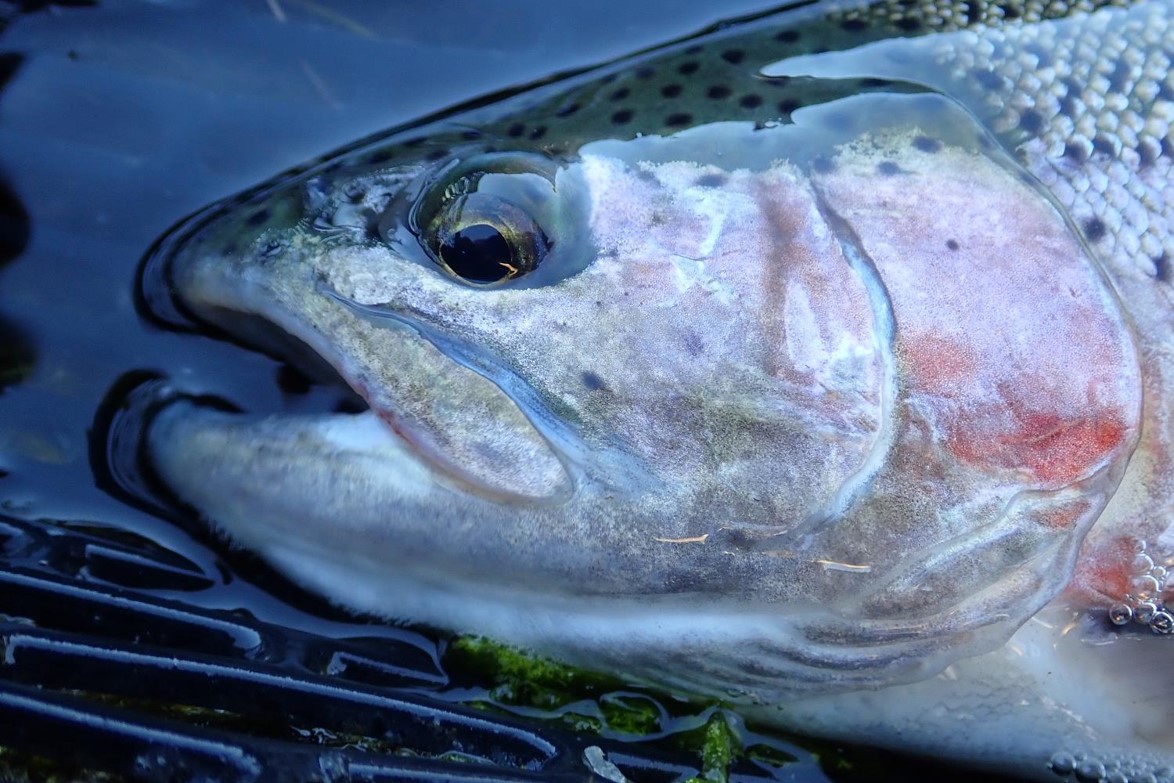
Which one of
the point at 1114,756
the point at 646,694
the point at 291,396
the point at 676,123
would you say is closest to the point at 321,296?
the point at 291,396

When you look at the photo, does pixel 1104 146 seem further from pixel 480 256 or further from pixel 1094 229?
pixel 480 256

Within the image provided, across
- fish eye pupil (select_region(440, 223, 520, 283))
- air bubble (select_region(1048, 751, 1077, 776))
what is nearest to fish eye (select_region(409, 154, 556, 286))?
fish eye pupil (select_region(440, 223, 520, 283))

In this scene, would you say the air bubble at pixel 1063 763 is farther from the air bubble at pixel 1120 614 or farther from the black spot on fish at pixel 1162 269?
the black spot on fish at pixel 1162 269

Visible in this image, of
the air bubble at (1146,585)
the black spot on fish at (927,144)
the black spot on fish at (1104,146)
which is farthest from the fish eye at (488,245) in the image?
the air bubble at (1146,585)

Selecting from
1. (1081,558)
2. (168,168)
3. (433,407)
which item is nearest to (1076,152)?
(1081,558)

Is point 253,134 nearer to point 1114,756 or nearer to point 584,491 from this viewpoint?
point 584,491
